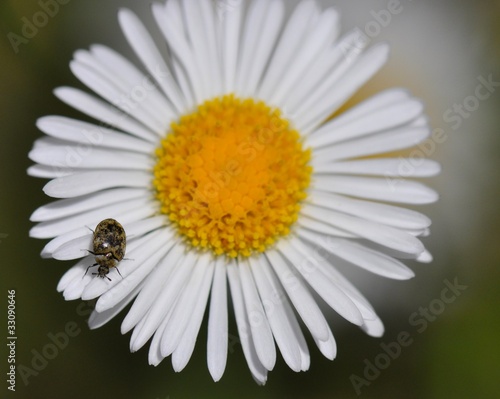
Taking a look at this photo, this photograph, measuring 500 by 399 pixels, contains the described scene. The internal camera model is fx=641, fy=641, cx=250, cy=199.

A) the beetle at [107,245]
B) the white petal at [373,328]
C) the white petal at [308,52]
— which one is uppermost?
the white petal at [308,52]

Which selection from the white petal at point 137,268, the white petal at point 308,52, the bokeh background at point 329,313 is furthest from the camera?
the bokeh background at point 329,313

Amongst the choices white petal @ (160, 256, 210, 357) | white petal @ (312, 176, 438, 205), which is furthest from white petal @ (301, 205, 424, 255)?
white petal @ (160, 256, 210, 357)

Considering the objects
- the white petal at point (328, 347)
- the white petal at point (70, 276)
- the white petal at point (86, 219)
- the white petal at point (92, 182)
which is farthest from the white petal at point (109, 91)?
the white petal at point (328, 347)

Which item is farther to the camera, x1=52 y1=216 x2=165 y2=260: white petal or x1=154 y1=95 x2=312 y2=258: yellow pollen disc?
x1=154 y1=95 x2=312 y2=258: yellow pollen disc

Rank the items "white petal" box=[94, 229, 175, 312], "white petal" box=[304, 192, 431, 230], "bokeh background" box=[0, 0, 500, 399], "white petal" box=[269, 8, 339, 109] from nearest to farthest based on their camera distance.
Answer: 1. "white petal" box=[94, 229, 175, 312]
2. "white petal" box=[304, 192, 431, 230]
3. "white petal" box=[269, 8, 339, 109]
4. "bokeh background" box=[0, 0, 500, 399]

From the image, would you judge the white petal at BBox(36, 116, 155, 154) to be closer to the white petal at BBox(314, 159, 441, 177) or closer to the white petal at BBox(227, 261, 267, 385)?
the white petal at BBox(227, 261, 267, 385)

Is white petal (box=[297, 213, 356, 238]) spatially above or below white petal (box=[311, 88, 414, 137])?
below

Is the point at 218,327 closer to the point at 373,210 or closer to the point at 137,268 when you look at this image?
the point at 137,268

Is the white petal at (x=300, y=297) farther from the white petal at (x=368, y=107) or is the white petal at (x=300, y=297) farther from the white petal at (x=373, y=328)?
the white petal at (x=368, y=107)

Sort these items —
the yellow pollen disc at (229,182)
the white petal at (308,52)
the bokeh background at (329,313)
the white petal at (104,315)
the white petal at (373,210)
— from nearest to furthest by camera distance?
the white petal at (104,315)
the white petal at (373,210)
the yellow pollen disc at (229,182)
the white petal at (308,52)
the bokeh background at (329,313)
